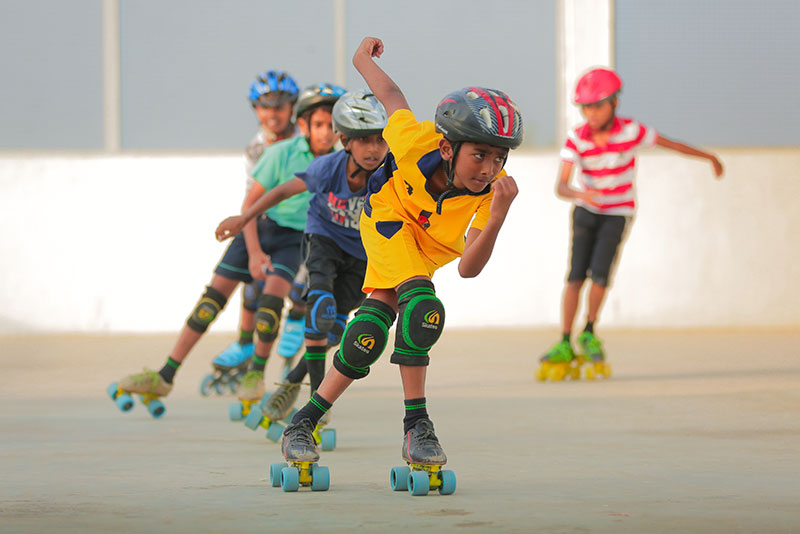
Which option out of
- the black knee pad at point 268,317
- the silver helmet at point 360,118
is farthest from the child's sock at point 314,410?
the black knee pad at point 268,317

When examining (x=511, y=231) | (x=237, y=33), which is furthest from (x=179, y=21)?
(x=511, y=231)

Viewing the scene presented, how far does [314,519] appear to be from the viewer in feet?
10.4

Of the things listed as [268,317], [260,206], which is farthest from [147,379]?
[260,206]

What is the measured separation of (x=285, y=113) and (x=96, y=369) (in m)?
2.40

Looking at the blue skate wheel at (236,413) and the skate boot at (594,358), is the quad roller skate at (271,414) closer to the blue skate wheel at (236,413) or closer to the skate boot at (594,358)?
the blue skate wheel at (236,413)

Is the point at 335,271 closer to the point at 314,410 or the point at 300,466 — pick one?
the point at 314,410

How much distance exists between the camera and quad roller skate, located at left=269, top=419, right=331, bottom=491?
12.0 feet

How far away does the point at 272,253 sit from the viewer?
20.4 ft

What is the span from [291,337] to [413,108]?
502cm

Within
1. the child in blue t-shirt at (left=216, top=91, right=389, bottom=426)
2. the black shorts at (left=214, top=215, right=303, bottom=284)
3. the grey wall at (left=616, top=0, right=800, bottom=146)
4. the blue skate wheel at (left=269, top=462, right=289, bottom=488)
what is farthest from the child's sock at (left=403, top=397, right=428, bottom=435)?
the grey wall at (left=616, top=0, right=800, bottom=146)

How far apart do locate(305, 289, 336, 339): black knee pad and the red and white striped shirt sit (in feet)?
10.7

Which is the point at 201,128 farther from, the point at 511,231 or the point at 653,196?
the point at 653,196

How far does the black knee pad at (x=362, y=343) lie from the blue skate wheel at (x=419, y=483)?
354 mm

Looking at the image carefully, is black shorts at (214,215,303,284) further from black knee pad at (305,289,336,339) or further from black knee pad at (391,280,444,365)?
black knee pad at (391,280,444,365)
